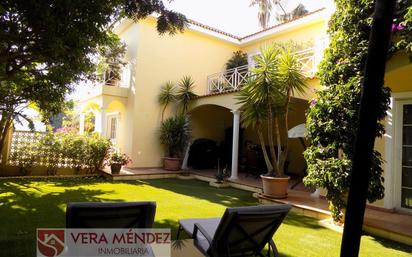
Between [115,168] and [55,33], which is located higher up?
[55,33]

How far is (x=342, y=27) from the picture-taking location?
604cm

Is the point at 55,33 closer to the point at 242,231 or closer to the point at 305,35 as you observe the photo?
the point at 242,231

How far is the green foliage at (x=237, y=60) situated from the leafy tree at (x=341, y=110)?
9.34m

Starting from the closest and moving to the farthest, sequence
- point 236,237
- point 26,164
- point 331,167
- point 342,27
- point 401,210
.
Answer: point 236,237
point 331,167
point 342,27
point 401,210
point 26,164

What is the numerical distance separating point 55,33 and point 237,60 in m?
12.2

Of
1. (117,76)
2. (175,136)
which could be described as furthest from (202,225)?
(117,76)

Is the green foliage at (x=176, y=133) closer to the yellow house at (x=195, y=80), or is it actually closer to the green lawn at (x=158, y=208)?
the yellow house at (x=195, y=80)

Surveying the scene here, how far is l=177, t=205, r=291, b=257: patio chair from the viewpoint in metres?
3.04

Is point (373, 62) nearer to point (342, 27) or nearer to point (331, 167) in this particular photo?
point (331, 167)

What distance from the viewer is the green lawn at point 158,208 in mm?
4684

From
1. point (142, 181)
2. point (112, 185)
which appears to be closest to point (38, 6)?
point (112, 185)

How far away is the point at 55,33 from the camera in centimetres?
432

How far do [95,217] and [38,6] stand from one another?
303 cm

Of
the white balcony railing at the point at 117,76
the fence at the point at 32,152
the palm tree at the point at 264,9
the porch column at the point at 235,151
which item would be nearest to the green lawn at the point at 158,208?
the porch column at the point at 235,151
